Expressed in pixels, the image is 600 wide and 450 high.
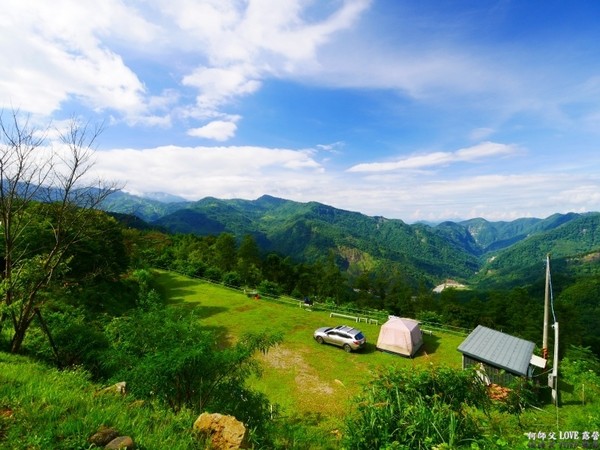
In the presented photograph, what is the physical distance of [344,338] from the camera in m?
21.0

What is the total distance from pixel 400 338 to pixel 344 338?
370 centimetres

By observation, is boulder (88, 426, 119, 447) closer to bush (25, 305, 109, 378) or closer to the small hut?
bush (25, 305, 109, 378)

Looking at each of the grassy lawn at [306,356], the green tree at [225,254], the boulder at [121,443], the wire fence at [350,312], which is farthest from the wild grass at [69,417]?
the green tree at [225,254]

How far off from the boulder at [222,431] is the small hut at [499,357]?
12196mm

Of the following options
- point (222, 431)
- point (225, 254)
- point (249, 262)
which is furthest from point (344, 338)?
point (225, 254)

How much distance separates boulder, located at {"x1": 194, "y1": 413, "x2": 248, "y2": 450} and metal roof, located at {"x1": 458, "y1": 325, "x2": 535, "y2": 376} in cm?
1420

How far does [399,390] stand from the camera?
5.96 m

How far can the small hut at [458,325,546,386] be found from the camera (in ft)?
48.1

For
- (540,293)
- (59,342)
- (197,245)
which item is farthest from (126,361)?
(540,293)

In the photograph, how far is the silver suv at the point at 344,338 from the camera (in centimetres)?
2059

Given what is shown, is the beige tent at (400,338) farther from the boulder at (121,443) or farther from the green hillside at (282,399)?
the boulder at (121,443)

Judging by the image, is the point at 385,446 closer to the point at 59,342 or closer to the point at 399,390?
the point at 399,390

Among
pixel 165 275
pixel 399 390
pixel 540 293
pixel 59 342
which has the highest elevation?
pixel 399 390

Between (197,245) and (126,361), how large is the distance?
2594 inches
